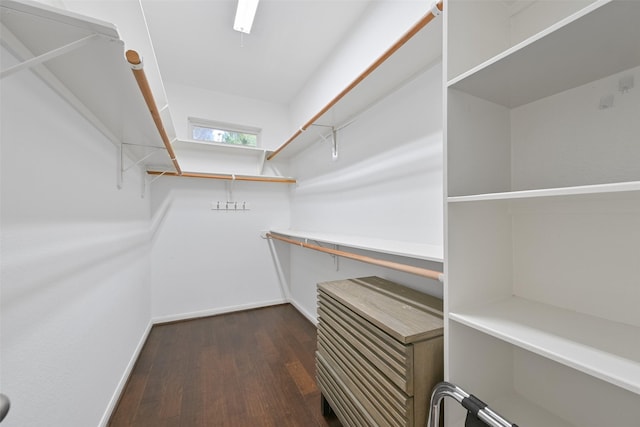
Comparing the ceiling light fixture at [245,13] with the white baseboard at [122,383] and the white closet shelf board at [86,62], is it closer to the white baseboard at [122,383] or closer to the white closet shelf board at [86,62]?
the white closet shelf board at [86,62]

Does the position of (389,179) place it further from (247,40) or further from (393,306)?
(247,40)

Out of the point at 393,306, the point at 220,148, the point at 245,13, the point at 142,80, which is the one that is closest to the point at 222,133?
the point at 220,148

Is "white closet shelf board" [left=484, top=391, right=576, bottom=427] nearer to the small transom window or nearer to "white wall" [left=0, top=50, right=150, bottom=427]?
"white wall" [left=0, top=50, right=150, bottom=427]

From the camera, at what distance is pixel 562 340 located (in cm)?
64

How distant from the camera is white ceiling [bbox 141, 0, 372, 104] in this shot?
1.87m

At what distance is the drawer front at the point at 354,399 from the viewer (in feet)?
2.97

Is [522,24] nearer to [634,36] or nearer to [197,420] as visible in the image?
[634,36]

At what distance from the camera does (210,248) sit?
3066 mm

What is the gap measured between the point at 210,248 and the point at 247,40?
224 centimetres

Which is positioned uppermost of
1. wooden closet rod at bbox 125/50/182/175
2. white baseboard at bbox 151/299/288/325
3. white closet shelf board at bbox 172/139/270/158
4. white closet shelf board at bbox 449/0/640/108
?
white closet shelf board at bbox 172/139/270/158

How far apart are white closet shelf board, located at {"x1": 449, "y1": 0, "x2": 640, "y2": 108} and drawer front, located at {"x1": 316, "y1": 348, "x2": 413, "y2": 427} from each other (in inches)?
42.5

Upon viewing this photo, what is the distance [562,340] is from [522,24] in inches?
42.8

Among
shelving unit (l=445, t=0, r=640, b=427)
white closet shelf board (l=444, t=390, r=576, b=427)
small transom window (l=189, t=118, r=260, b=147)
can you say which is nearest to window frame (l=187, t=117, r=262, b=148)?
small transom window (l=189, t=118, r=260, b=147)

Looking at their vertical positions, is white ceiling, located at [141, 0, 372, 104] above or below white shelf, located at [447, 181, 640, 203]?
above
